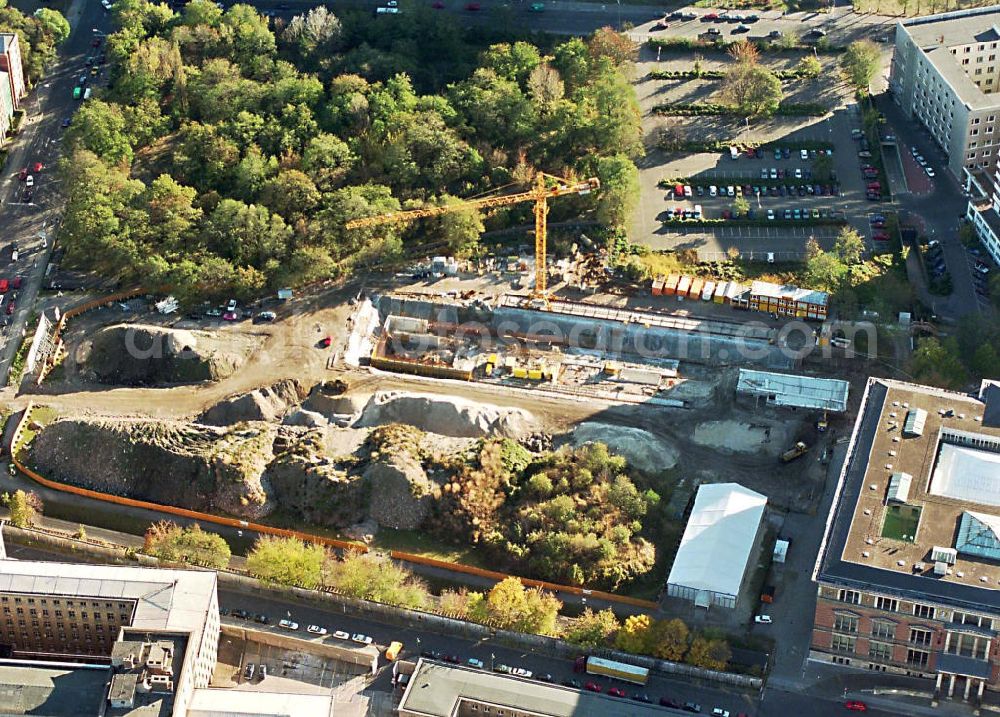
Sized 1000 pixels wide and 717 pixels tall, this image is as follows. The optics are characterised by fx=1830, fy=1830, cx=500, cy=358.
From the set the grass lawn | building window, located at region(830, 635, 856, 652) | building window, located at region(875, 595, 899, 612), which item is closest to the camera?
building window, located at region(875, 595, 899, 612)

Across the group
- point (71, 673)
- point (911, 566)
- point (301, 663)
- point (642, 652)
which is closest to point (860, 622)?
point (911, 566)

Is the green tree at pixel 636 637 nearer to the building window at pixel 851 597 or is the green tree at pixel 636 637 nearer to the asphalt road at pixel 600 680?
the asphalt road at pixel 600 680

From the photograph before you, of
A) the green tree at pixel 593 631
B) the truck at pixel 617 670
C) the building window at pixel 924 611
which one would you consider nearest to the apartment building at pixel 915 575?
the building window at pixel 924 611

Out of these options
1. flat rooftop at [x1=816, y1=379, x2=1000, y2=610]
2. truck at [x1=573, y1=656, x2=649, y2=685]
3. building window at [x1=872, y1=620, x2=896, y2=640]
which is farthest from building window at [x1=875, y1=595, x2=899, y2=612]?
truck at [x1=573, y1=656, x2=649, y2=685]

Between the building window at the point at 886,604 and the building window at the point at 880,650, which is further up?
the building window at the point at 886,604

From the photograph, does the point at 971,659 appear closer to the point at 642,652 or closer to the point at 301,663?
the point at 642,652

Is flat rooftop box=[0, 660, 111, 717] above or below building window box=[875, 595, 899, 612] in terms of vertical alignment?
below

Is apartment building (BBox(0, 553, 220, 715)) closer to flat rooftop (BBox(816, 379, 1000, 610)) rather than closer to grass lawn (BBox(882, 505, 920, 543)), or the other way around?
flat rooftop (BBox(816, 379, 1000, 610))

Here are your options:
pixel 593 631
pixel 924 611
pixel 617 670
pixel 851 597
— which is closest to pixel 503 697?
pixel 617 670
